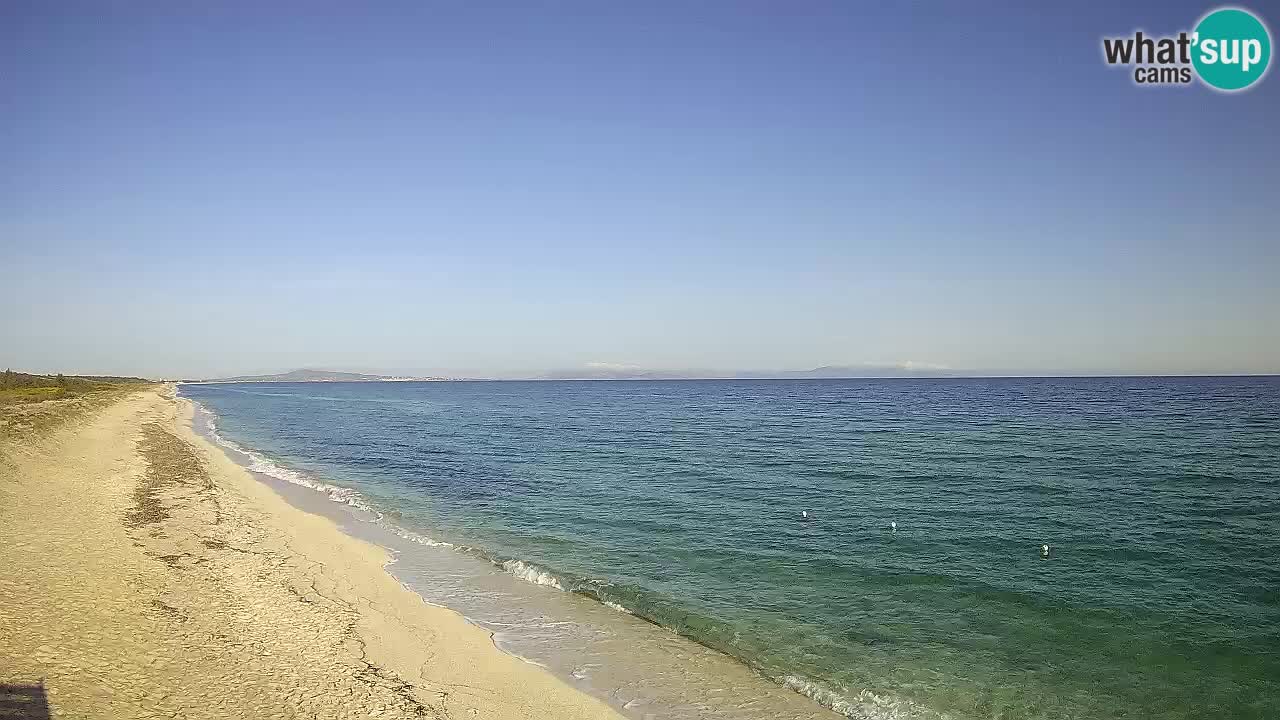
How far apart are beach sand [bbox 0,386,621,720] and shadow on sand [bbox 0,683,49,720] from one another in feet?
0.10

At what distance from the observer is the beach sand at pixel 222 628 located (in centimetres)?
905

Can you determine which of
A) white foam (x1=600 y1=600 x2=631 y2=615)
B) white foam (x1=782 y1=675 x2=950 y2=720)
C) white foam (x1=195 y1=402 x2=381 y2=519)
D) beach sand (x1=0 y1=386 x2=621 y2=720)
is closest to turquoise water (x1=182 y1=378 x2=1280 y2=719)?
white foam (x1=782 y1=675 x2=950 y2=720)

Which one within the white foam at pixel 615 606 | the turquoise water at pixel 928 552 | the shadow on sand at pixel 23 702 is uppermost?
the shadow on sand at pixel 23 702

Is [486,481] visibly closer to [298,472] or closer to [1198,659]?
[298,472]

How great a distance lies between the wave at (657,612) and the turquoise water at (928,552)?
7 centimetres

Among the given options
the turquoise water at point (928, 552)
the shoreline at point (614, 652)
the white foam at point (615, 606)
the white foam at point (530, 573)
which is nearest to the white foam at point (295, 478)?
the turquoise water at point (928, 552)

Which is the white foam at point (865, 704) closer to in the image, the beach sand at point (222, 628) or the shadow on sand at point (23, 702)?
the beach sand at point (222, 628)

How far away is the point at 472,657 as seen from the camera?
11227 mm

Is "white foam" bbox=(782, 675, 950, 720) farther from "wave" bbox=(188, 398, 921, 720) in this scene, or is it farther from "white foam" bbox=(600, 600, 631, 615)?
"white foam" bbox=(600, 600, 631, 615)

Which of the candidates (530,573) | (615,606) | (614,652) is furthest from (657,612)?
(530,573)

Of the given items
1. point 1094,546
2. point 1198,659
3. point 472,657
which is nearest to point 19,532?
point 472,657

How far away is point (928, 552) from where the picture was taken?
1747 centimetres

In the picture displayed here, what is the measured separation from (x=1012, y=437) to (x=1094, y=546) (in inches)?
1156

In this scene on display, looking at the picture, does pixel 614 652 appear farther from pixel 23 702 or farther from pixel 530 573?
pixel 23 702
